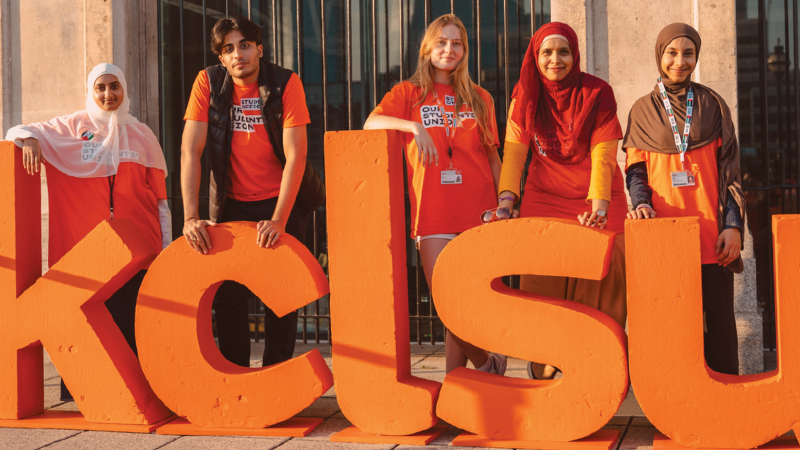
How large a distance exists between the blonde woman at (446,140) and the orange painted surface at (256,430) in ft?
2.72

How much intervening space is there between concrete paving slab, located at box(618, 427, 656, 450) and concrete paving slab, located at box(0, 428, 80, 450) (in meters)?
2.67

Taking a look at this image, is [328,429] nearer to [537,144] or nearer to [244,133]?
[244,133]

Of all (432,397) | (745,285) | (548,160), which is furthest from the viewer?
(745,285)

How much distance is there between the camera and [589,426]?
3.13 meters

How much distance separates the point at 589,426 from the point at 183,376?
195cm

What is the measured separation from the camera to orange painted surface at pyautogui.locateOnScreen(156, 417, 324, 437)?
3.49 m

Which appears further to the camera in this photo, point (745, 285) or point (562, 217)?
point (745, 285)

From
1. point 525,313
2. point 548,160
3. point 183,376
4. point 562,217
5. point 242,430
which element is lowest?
point 242,430

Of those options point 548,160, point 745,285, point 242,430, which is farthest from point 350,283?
point 745,285

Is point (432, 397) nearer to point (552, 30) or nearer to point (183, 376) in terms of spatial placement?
point (183, 376)

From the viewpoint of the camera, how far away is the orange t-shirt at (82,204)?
4.11 m

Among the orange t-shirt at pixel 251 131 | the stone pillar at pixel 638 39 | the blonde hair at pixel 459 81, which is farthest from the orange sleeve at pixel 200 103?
the stone pillar at pixel 638 39

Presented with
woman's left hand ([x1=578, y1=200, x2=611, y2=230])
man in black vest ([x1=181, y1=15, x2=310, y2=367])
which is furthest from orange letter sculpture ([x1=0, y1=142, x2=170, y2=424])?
woman's left hand ([x1=578, y1=200, x2=611, y2=230])

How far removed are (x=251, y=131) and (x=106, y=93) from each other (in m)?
1.07
